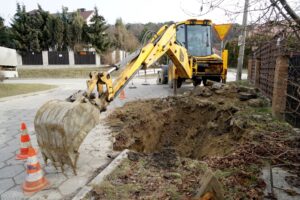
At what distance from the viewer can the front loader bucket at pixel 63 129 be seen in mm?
2755

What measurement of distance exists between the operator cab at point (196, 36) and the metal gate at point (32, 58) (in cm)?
2734

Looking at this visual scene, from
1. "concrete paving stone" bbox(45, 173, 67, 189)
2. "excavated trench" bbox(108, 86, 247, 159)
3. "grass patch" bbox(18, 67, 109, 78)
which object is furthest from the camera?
"grass patch" bbox(18, 67, 109, 78)

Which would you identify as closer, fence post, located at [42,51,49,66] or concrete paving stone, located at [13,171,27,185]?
concrete paving stone, located at [13,171,27,185]

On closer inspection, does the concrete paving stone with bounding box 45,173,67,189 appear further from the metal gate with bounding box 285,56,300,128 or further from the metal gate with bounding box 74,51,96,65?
the metal gate with bounding box 74,51,96,65

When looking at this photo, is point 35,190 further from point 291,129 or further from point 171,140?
point 291,129

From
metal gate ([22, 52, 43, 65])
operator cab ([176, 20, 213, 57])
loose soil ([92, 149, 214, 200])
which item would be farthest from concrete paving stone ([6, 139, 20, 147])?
metal gate ([22, 52, 43, 65])

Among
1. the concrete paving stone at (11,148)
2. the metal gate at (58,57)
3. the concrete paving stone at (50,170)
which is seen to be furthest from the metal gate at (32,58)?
the concrete paving stone at (50,170)

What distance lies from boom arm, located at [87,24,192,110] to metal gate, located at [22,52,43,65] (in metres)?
29.3

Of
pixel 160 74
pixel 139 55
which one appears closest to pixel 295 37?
pixel 139 55

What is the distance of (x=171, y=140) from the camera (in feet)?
19.7

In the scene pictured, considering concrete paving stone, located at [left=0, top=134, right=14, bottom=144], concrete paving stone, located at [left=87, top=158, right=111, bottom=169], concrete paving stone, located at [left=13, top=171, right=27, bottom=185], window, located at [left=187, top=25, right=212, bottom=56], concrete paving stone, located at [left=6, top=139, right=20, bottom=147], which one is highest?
window, located at [left=187, top=25, right=212, bottom=56]

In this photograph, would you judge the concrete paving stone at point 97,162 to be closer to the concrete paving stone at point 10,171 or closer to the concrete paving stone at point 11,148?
the concrete paving stone at point 10,171

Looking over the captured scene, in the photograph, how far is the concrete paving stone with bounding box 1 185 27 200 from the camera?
8.48 feet

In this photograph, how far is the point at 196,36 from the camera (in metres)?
9.43
